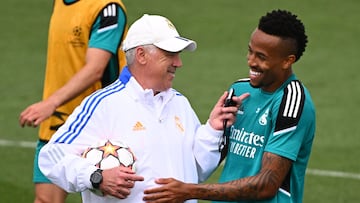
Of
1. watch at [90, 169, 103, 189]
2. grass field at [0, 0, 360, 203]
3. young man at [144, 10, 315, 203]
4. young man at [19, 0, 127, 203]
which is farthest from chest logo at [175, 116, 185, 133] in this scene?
grass field at [0, 0, 360, 203]

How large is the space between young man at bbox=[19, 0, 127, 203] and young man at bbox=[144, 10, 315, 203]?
94.7 inches

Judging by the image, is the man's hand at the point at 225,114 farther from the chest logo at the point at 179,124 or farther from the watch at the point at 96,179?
the watch at the point at 96,179

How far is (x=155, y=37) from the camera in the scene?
A: 752 centimetres

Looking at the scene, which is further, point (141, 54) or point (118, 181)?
point (141, 54)

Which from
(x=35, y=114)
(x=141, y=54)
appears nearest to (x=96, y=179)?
(x=141, y=54)

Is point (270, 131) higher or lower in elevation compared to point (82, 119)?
higher

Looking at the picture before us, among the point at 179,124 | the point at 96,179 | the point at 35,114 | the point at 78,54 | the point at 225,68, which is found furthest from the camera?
the point at 225,68

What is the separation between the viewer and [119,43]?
991cm

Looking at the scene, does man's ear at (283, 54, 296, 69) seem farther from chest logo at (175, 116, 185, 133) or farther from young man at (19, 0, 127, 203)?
young man at (19, 0, 127, 203)

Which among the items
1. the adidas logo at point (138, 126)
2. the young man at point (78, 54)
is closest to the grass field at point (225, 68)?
the young man at point (78, 54)

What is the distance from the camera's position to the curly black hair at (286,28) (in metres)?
7.39

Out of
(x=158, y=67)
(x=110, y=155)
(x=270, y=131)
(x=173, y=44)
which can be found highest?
(x=173, y=44)

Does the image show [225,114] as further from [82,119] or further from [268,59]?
[82,119]

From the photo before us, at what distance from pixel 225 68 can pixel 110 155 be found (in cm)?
1085
